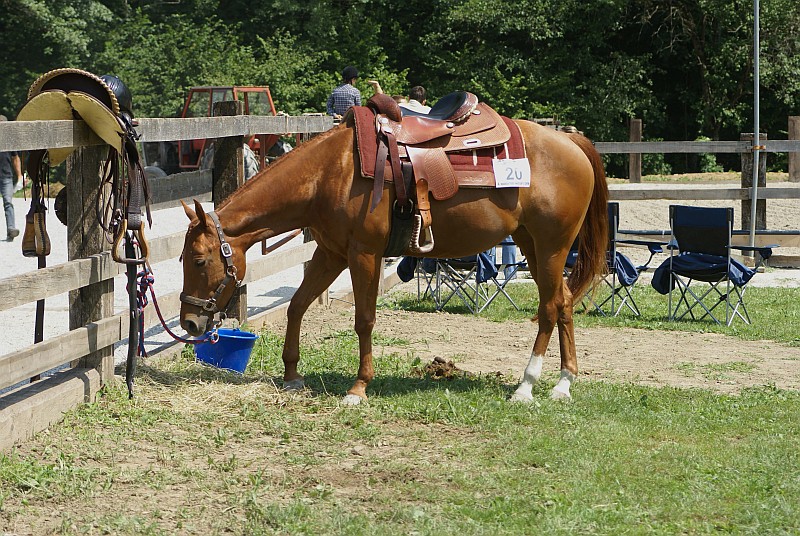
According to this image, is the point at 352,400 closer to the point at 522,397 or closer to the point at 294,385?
the point at 294,385

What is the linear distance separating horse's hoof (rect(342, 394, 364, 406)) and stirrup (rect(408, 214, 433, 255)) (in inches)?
38.2

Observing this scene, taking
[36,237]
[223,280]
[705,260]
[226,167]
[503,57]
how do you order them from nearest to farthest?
[36,237] < [223,280] < [226,167] < [705,260] < [503,57]

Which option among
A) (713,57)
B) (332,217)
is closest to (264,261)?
(332,217)

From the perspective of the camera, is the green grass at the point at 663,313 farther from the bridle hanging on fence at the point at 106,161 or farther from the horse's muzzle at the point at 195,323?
the bridle hanging on fence at the point at 106,161

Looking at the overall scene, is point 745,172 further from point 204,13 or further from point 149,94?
point 204,13

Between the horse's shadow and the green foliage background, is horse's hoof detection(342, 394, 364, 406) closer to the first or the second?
the horse's shadow

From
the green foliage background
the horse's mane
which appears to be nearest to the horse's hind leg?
the horse's mane

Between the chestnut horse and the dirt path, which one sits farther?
the dirt path

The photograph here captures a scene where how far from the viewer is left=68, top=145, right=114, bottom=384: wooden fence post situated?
577 centimetres

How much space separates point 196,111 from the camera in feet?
71.4

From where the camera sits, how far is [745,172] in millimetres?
13766

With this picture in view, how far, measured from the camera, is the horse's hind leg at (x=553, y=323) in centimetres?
643

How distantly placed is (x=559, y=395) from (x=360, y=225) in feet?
5.36

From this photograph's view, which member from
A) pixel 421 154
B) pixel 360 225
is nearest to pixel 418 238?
pixel 360 225
